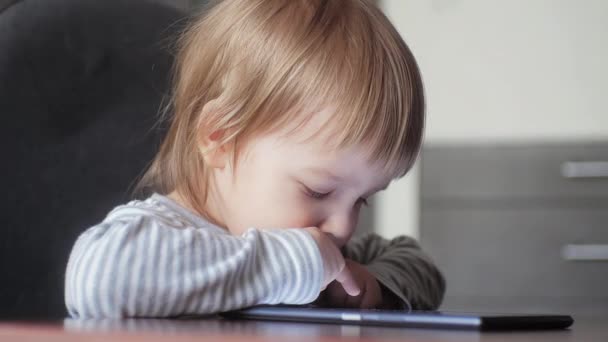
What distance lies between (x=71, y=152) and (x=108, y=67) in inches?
5.2

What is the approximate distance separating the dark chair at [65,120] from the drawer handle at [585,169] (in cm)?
175

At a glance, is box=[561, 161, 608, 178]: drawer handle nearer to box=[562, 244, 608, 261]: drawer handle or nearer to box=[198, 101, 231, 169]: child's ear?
box=[562, 244, 608, 261]: drawer handle

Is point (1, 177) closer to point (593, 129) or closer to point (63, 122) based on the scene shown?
point (63, 122)

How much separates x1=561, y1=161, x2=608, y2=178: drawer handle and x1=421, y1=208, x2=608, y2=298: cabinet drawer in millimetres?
109

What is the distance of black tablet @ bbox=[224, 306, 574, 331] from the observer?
62cm

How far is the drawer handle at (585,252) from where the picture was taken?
111 inches

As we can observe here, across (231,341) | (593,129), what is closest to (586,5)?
(593,129)

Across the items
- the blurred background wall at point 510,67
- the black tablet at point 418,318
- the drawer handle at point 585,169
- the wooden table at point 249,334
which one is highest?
the blurred background wall at point 510,67

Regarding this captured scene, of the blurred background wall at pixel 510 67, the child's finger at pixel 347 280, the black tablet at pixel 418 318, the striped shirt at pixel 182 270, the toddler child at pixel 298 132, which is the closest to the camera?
the black tablet at pixel 418 318

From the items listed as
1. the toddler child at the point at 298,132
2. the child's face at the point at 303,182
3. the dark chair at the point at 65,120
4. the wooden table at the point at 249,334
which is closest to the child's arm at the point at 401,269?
the toddler child at the point at 298,132

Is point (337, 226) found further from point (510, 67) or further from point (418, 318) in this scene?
point (510, 67)

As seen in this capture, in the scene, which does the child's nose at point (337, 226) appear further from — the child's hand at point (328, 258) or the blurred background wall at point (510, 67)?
the blurred background wall at point (510, 67)

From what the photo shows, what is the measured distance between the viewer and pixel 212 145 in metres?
1.10

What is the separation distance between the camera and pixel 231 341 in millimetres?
436
